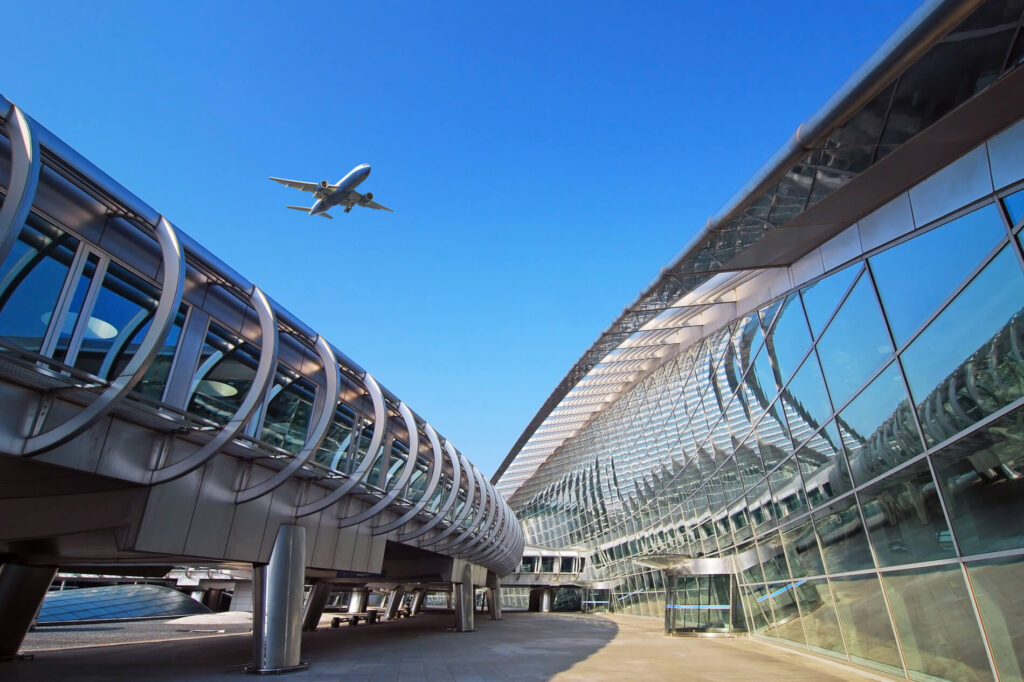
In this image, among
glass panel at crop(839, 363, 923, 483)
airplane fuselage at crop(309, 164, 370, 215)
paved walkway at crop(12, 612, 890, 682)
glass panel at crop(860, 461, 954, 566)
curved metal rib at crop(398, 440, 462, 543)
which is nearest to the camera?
glass panel at crop(860, 461, 954, 566)

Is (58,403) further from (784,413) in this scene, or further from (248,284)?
(784,413)

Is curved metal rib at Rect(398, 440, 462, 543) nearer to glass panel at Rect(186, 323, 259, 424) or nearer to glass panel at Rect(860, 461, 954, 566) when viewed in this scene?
glass panel at Rect(186, 323, 259, 424)

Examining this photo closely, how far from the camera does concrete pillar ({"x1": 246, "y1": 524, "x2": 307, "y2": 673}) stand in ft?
35.3

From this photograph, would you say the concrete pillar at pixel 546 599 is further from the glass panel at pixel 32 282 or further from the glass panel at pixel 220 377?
the glass panel at pixel 32 282

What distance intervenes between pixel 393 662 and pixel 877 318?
1275 centimetres

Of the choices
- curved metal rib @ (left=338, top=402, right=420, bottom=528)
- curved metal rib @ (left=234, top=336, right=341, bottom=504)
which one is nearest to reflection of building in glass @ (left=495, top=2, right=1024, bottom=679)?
curved metal rib @ (left=338, top=402, right=420, bottom=528)

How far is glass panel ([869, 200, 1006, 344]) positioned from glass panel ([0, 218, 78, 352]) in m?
11.4

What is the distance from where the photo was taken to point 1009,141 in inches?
307

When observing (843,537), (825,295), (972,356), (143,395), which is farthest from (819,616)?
(143,395)

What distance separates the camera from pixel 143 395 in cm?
700

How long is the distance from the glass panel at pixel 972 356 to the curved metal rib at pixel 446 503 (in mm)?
11514

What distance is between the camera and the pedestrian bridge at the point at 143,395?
6.02m

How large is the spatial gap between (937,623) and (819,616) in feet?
18.2

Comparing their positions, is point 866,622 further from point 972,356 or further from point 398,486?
point 398,486
